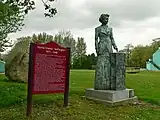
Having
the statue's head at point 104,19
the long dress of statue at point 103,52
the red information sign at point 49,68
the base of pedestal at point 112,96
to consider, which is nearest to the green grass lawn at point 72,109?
the base of pedestal at point 112,96

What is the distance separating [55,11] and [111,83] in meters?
3.10

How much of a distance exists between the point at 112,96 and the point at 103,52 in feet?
5.51

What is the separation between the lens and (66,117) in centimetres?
845

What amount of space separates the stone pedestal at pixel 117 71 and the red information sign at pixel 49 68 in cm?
208

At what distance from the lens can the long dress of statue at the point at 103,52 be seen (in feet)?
37.0

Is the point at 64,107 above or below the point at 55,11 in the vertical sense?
below

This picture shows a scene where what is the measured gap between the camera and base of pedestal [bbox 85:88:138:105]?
10.5 metres

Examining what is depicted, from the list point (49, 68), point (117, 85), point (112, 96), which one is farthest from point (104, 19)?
point (49, 68)

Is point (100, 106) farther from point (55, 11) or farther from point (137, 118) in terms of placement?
point (55, 11)

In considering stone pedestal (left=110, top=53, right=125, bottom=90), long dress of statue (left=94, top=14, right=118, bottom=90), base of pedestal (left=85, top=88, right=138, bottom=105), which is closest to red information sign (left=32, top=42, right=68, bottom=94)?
base of pedestal (left=85, top=88, right=138, bottom=105)

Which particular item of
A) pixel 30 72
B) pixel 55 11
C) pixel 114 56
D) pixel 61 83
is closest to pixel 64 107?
pixel 61 83

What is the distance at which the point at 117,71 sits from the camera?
1112 cm

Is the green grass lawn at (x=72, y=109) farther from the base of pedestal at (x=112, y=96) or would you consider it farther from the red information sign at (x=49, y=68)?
the red information sign at (x=49, y=68)

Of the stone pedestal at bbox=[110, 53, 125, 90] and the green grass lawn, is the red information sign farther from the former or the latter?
the stone pedestal at bbox=[110, 53, 125, 90]
